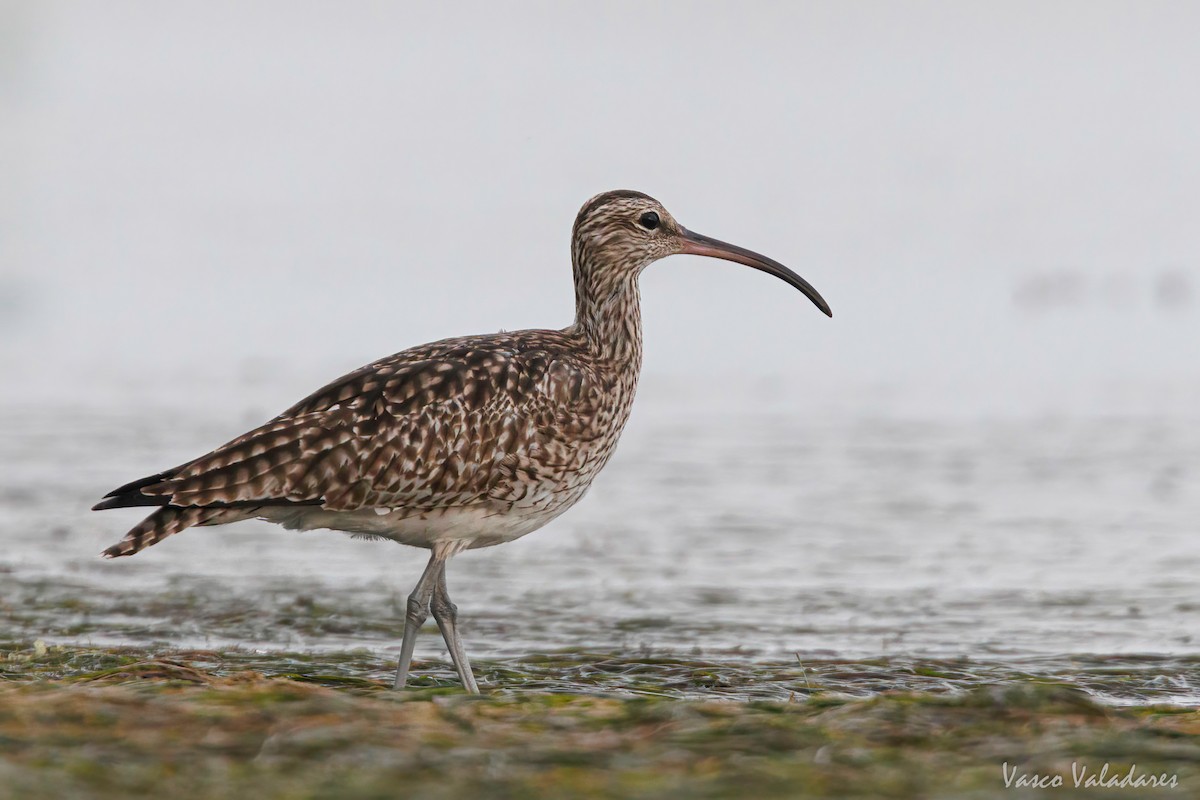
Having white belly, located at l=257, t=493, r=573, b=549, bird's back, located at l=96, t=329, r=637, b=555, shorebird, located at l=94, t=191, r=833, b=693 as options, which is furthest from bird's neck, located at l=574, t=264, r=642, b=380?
white belly, located at l=257, t=493, r=573, b=549

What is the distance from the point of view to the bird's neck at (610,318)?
27.6 feet

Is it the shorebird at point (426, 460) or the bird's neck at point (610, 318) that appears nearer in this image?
the shorebird at point (426, 460)

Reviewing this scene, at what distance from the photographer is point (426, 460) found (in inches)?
289

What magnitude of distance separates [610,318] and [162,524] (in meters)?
2.50

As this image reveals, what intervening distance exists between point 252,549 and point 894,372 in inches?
489

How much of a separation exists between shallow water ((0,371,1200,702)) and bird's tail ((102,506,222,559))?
4.98 ft

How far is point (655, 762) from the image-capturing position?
504 cm

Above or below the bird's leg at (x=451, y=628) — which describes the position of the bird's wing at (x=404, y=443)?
above

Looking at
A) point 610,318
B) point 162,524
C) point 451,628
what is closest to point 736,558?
point 610,318

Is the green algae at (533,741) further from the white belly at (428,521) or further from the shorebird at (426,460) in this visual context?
the white belly at (428,521)

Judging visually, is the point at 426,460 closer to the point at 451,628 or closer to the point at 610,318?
the point at 451,628

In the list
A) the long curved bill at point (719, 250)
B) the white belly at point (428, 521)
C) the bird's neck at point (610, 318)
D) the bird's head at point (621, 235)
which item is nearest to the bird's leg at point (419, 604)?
the white belly at point (428, 521)

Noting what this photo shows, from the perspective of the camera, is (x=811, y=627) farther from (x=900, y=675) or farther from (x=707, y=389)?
(x=707, y=389)

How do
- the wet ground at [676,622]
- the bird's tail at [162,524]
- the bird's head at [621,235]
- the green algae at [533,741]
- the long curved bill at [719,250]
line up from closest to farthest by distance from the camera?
the green algae at [533,741]
the wet ground at [676,622]
the bird's tail at [162,524]
the bird's head at [621,235]
the long curved bill at [719,250]
